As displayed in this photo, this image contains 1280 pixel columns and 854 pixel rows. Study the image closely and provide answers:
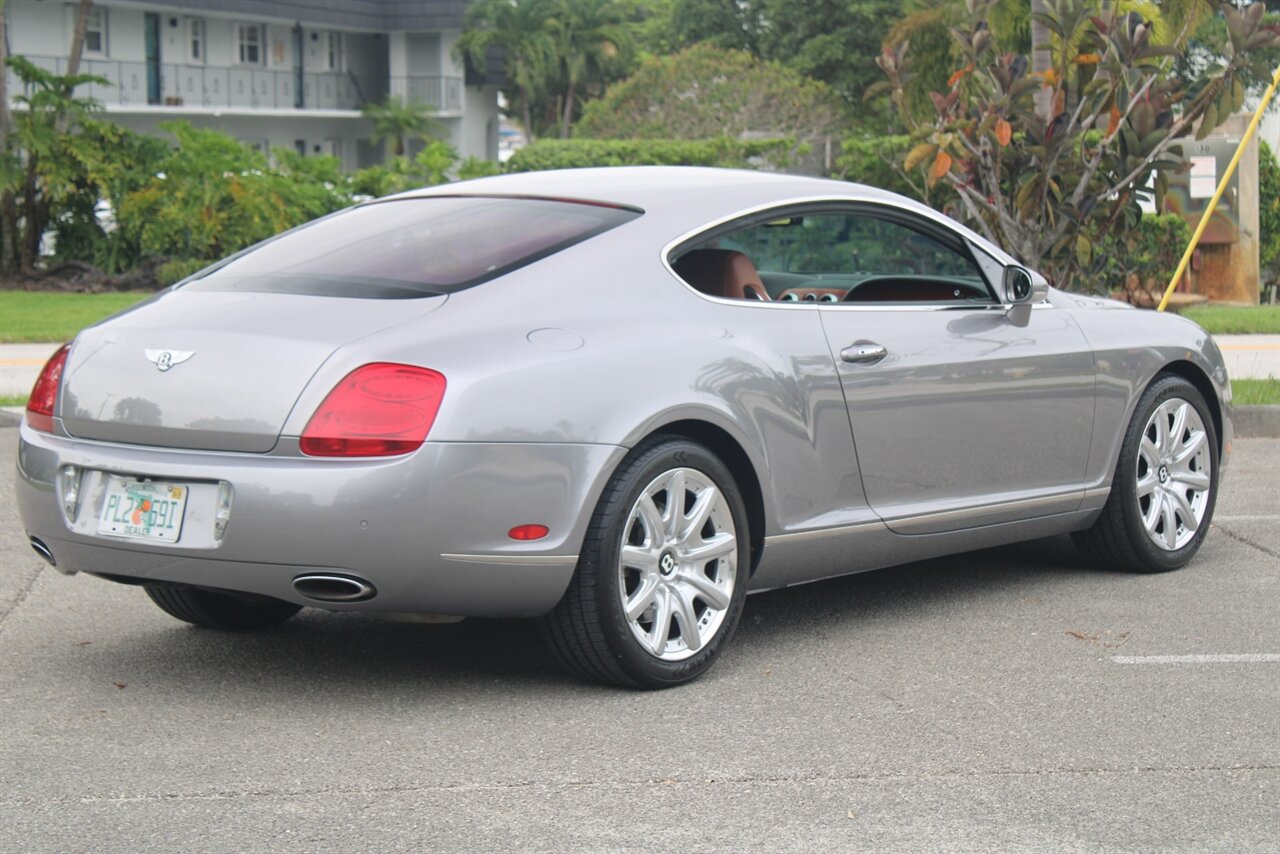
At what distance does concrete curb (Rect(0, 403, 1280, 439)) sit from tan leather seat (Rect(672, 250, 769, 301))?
20.6 feet

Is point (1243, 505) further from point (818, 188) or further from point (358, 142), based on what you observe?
point (358, 142)

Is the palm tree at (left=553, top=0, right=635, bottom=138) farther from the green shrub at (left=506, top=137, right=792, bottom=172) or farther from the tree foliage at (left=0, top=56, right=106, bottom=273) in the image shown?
the tree foliage at (left=0, top=56, right=106, bottom=273)

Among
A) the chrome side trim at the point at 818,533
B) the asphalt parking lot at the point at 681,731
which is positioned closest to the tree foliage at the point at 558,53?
the asphalt parking lot at the point at 681,731

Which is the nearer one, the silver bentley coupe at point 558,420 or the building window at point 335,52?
the silver bentley coupe at point 558,420

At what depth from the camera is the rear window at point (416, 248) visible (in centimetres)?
526

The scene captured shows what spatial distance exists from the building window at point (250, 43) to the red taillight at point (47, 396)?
48.3 meters

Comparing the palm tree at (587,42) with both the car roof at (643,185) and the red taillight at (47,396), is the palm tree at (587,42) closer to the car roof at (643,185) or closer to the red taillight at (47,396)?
the car roof at (643,185)

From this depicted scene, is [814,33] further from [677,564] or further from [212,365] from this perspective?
[212,365]

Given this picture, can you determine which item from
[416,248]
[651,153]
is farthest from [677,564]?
[651,153]

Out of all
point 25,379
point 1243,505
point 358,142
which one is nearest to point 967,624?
point 1243,505

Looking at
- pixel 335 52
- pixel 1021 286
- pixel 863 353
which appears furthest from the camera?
pixel 335 52

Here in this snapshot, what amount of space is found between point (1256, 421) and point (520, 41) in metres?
53.3

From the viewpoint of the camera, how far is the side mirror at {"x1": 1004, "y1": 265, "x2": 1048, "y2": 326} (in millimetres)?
6469

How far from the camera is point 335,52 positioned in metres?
56.3
